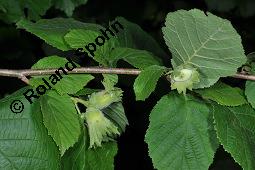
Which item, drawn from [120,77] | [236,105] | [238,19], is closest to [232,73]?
[236,105]

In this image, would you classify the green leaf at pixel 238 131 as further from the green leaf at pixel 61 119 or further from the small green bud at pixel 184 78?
the green leaf at pixel 61 119

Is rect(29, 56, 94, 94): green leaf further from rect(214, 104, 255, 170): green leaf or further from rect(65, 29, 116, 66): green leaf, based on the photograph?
rect(214, 104, 255, 170): green leaf

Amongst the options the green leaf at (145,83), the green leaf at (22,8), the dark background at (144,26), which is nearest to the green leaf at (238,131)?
the green leaf at (145,83)

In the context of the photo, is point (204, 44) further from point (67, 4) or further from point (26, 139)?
point (67, 4)

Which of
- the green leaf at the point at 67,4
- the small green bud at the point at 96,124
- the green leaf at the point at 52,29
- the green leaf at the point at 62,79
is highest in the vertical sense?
the green leaf at the point at 52,29

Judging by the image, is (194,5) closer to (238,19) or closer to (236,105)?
(238,19)

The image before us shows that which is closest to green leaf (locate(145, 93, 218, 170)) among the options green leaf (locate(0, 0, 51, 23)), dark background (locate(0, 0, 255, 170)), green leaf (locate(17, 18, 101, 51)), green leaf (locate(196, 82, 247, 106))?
green leaf (locate(196, 82, 247, 106))
